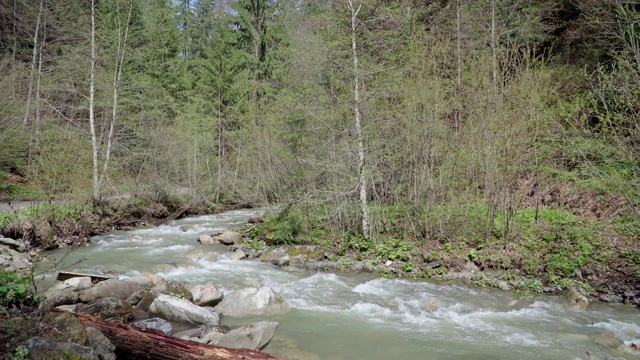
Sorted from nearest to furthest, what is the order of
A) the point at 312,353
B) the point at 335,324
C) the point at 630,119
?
1. the point at 312,353
2. the point at 335,324
3. the point at 630,119

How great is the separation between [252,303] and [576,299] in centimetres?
569

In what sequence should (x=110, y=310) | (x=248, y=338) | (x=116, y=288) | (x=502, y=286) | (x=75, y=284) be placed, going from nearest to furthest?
(x=248, y=338)
(x=110, y=310)
(x=116, y=288)
(x=75, y=284)
(x=502, y=286)

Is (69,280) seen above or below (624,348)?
above

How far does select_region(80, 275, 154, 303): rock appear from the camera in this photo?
6070 millimetres

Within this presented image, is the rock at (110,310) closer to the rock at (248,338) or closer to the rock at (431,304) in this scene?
the rock at (248,338)

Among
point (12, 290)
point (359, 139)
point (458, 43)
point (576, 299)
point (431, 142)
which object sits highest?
point (458, 43)

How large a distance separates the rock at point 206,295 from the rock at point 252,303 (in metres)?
0.15

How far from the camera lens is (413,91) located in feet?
31.5

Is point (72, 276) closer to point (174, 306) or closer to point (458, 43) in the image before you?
point (174, 306)

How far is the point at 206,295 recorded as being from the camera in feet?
21.1

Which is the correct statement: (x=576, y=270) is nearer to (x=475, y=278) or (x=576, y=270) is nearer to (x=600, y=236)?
(x=600, y=236)

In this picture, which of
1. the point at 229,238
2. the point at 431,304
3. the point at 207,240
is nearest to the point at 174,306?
the point at 431,304

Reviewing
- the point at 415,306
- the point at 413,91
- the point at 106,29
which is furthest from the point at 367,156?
the point at 106,29

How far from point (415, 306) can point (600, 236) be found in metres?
4.85
